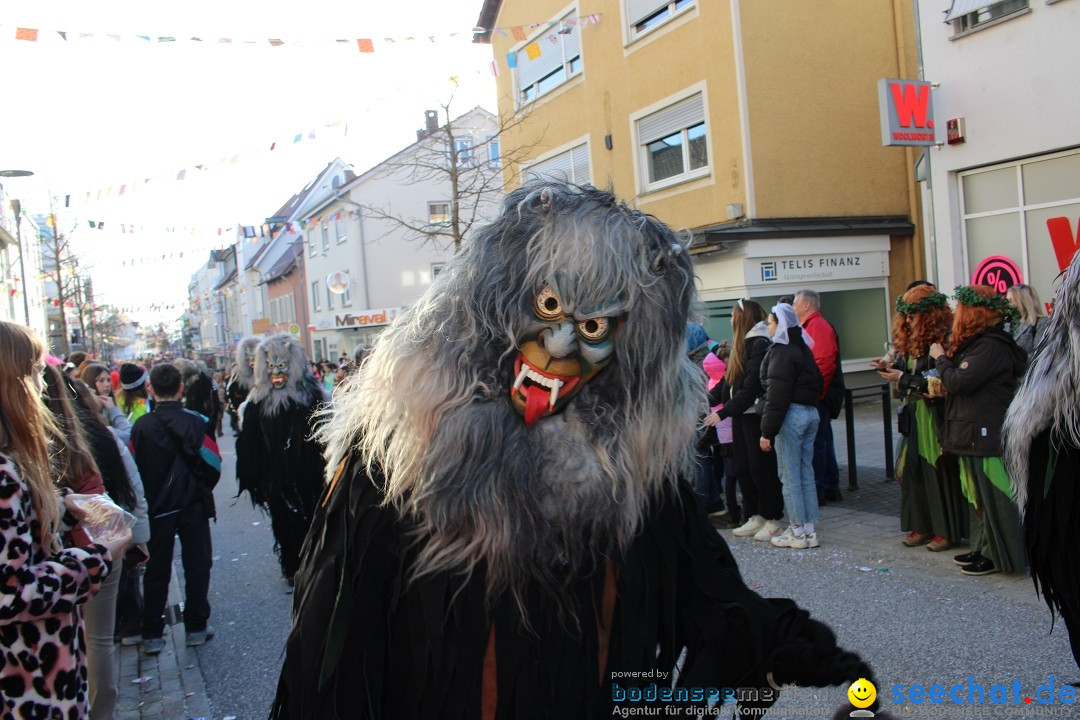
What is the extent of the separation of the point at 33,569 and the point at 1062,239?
11.0 m

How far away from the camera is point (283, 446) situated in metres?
5.66

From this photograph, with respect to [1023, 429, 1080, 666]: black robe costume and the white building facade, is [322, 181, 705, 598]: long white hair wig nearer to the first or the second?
[1023, 429, 1080, 666]: black robe costume

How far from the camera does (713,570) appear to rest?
Result: 1.83 meters

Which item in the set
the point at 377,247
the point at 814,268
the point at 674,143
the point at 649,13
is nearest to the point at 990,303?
the point at 814,268

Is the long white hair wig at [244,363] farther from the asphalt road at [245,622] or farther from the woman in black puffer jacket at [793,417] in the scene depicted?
the woman in black puffer jacket at [793,417]

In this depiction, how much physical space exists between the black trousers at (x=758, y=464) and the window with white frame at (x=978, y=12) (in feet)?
22.0

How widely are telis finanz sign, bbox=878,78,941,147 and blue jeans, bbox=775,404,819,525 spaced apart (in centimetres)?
555

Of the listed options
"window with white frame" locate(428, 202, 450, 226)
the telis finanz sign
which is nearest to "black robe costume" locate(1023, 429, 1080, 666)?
the telis finanz sign

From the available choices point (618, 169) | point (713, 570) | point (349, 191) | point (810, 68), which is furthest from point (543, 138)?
point (713, 570)

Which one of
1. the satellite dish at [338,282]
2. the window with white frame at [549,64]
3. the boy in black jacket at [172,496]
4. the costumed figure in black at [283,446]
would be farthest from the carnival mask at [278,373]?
the satellite dish at [338,282]

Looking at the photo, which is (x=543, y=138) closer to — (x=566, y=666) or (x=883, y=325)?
(x=883, y=325)

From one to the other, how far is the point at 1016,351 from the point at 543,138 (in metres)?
14.3

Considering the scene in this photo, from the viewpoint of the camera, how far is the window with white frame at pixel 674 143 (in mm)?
14352

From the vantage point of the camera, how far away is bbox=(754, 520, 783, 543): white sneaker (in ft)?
20.9
